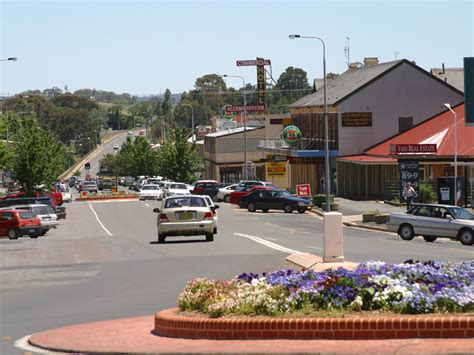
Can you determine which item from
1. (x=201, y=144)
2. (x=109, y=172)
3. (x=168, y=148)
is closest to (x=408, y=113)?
(x=168, y=148)

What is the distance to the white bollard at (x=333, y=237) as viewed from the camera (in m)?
20.9

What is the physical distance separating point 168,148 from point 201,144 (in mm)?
29078

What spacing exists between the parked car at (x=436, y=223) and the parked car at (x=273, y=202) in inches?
825

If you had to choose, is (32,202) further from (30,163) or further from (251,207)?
(30,163)

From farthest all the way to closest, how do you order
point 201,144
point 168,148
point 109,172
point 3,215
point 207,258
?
point 109,172
point 201,144
point 168,148
point 3,215
point 207,258

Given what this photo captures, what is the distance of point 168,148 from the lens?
11169cm

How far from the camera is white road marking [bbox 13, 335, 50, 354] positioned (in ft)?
46.6

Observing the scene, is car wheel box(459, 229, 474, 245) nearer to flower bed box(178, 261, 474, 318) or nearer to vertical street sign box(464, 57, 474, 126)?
vertical street sign box(464, 57, 474, 126)

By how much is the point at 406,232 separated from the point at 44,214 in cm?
1716

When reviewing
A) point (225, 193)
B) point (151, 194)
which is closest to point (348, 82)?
point (225, 193)

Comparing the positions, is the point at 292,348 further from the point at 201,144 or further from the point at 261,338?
the point at 201,144

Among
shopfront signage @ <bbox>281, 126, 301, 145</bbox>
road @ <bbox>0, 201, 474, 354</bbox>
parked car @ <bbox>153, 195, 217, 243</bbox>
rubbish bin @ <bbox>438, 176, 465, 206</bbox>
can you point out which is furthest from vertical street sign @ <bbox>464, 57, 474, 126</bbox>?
shopfront signage @ <bbox>281, 126, 301, 145</bbox>

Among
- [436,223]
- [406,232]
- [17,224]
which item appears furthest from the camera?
[17,224]

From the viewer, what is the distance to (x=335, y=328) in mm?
12594
